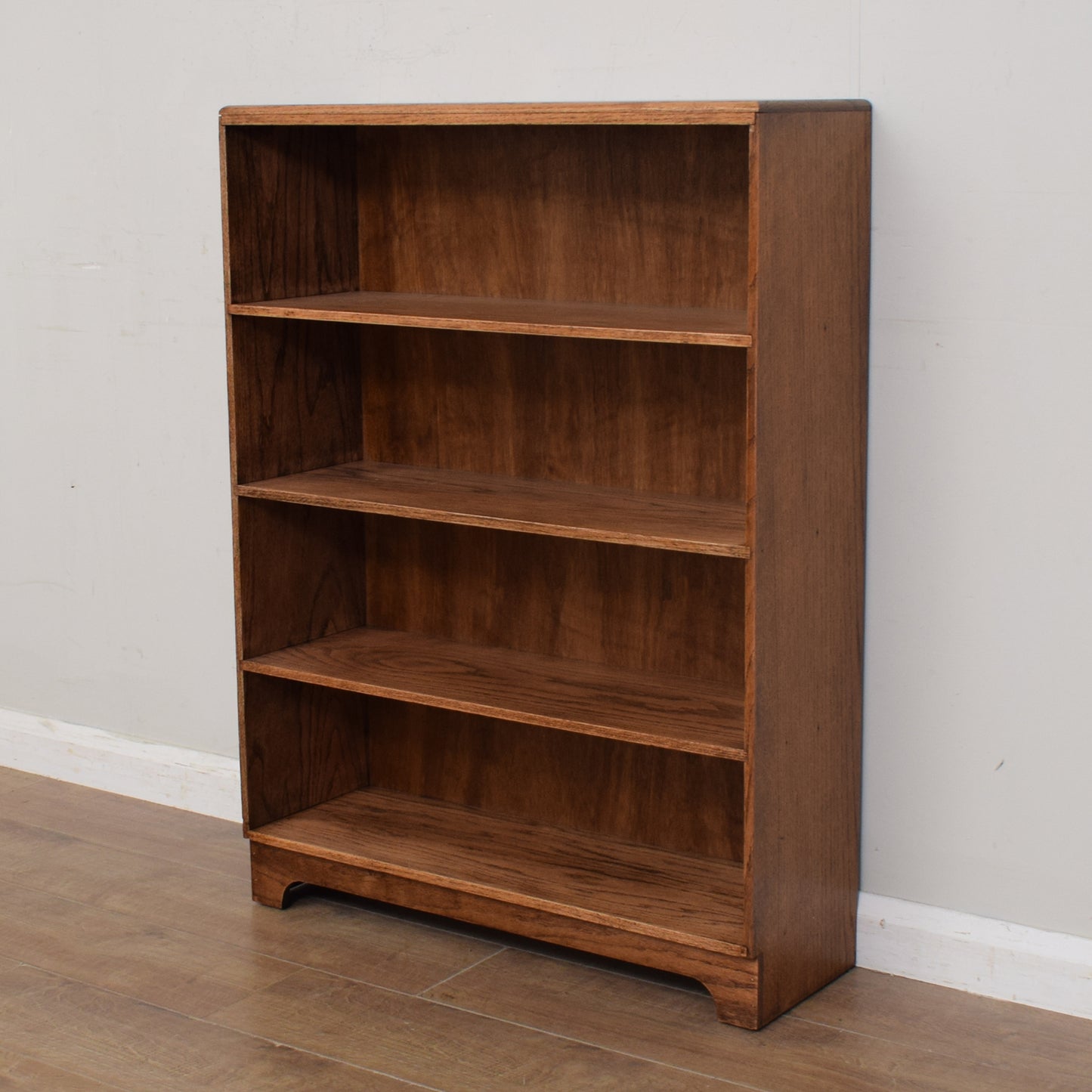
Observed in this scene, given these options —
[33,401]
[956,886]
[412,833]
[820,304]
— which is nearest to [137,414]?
[33,401]

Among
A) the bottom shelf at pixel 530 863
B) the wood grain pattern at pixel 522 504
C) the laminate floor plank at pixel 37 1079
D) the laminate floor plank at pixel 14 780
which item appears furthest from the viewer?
the laminate floor plank at pixel 14 780

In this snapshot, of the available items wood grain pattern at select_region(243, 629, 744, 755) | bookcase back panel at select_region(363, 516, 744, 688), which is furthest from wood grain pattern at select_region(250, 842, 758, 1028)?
bookcase back panel at select_region(363, 516, 744, 688)

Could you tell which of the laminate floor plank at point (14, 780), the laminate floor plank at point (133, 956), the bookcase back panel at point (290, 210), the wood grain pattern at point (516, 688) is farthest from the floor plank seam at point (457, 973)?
the laminate floor plank at point (14, 780)

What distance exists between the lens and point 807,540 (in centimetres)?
242

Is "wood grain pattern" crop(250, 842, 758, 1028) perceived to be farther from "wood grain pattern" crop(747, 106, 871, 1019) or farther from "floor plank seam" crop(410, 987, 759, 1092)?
"floor plank seam" crop(410, 987, 759, 1092)

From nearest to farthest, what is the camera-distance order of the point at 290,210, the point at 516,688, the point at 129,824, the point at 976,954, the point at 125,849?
1. the point at 976,954
2. the point at 516,688
3. the point at 290,210
4. the point at 125,849
5. the point at 129,824

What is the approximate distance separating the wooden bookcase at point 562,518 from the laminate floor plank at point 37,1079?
0.65 meters

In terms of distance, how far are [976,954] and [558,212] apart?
1472mm

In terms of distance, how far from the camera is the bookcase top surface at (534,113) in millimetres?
2195

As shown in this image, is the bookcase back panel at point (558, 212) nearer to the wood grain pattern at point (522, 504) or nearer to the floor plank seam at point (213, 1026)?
the wood grain pattern at point (522, 504)

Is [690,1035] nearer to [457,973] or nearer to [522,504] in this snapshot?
[457,973]

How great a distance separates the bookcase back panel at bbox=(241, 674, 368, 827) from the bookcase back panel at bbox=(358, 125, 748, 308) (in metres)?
0.82

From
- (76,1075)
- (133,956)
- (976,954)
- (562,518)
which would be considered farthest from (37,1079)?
(976,954)

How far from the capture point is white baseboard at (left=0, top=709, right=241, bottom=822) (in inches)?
136
